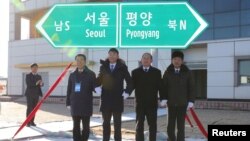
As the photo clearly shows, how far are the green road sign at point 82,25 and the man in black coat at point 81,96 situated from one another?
440 mm

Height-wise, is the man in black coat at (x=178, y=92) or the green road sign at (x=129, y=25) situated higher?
the green road sign at (x=129, y=25)

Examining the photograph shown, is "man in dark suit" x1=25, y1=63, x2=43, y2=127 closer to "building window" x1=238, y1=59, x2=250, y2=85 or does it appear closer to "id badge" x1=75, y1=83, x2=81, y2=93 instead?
"id badge" x1=75, y1=83, x2=81, y2=93

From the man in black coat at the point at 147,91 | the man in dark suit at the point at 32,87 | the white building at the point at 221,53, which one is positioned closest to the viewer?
the man in black coat at the point at 147,91

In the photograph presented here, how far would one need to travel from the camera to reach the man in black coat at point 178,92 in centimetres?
752

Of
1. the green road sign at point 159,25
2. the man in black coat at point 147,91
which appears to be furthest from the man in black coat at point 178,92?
the green road sign at point 159,25

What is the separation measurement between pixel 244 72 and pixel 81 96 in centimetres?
1569

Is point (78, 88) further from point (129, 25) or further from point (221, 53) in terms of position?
point (221, 53)

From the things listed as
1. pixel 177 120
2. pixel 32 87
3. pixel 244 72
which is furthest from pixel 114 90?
pixel 244 72

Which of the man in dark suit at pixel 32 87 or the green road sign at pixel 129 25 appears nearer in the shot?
the green road sign at pixel 129 25

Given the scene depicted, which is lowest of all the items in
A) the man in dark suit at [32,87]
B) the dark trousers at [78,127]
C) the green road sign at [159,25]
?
the dark trousers at [78,127]

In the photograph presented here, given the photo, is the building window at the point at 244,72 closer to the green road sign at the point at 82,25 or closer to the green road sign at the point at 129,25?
the green road sign at the point at 129,25

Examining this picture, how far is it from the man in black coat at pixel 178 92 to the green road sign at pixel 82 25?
1211 mm

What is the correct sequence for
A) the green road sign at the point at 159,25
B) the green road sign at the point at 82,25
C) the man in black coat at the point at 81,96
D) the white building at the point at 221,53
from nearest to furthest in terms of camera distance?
1. the green road sign at the point at 159,25
2. the green road sign at the point at 82,25
3. the man in black coat at the point at 81,96
4. the white building at the point at 221,53

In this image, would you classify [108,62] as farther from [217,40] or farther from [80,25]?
[217,40]
